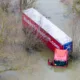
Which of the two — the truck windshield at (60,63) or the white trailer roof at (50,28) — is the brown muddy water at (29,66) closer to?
the truck windshield at (60,63)

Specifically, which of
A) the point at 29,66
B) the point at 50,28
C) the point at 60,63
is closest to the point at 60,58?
the point at 60,63

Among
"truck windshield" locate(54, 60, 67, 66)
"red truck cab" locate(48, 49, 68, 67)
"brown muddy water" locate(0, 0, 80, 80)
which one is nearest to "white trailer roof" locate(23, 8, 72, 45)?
"red truck cab" locate(48, 49, 68, 67)

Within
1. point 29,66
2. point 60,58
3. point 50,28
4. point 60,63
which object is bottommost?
point 29,66

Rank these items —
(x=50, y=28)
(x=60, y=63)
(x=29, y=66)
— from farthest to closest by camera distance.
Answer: (x=50, y=28) < (x=60, y=63) < (x=29, y=66)

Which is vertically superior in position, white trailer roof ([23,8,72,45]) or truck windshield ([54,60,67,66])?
white trailer roof ([23,8,72,45])

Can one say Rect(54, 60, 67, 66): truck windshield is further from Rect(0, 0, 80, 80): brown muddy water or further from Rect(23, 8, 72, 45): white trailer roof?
Rect(23, 8, 72, 45): white trailer roof

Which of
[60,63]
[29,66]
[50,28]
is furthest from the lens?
[50,28]

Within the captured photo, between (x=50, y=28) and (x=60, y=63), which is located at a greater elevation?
(x=50, y=28)

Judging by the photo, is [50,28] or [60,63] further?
[50,28]

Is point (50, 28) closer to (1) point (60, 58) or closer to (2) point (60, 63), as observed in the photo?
(1) point (60, 58)
